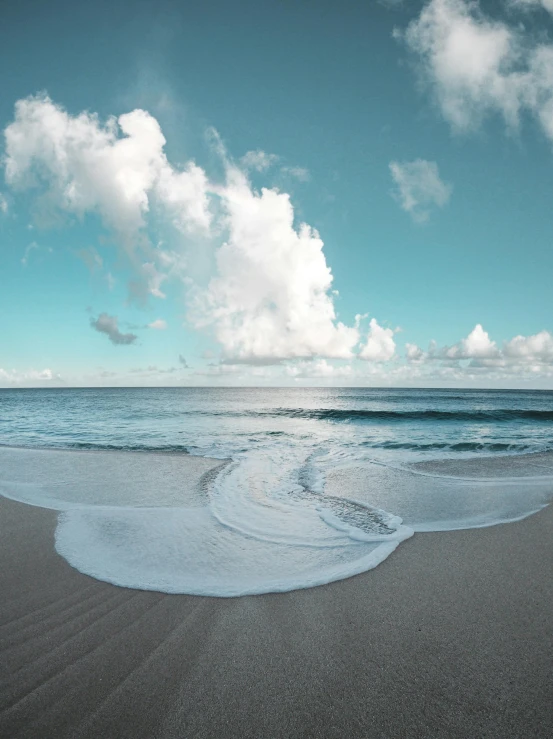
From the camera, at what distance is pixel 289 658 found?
2.89 metres

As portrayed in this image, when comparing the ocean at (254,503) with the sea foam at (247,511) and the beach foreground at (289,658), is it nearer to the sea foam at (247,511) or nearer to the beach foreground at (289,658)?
the sea foam at (247,511)

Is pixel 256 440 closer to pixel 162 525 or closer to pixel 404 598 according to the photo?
pixel 162 525

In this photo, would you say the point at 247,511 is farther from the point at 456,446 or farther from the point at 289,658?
the point at 456,446

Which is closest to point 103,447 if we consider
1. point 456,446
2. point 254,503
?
point 254,503

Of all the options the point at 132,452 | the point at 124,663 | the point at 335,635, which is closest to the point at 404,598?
the point at 335,635

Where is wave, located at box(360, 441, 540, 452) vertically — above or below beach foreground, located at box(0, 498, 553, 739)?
below

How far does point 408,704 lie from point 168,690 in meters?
1.69

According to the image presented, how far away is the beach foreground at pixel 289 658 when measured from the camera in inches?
91.2

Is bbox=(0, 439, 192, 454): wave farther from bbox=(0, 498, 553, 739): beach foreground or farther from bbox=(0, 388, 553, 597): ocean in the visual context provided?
bbox=(0, 498, 553, 739): beach foreground

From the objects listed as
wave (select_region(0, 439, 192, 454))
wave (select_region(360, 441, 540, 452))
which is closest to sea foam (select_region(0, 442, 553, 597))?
wave (select_region(0, 439, 192, 454))

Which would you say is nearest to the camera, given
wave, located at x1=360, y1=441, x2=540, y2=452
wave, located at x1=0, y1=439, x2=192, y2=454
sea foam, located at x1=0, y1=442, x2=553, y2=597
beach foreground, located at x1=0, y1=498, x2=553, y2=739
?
beach foreground, located at x1=0, y1=498, x2=553, y2=739

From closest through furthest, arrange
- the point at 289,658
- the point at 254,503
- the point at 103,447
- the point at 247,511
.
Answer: the point at 289,658
the point at 247,511
the point at 254,503
the point at 103,447

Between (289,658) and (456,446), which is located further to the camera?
(456,446)

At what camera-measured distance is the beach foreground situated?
2316 mm
